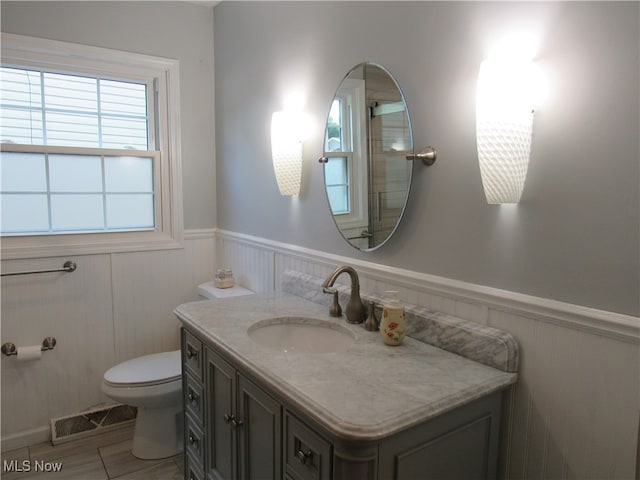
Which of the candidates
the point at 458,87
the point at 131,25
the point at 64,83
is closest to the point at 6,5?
the point at 64,83

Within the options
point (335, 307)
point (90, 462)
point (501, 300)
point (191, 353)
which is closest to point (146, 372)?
point (90, 462)

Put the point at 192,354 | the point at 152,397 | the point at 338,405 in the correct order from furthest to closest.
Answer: the point at 152,397 → the point at 192,354 → the point at 338,405

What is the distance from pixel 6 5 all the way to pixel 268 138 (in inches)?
56.4

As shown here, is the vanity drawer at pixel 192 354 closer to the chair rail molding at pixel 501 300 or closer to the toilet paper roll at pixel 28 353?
the chair rail molding at pixel 501 300

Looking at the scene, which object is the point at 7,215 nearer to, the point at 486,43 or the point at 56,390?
the point at 56,390

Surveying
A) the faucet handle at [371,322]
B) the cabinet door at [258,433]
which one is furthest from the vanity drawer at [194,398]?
the faucet handle at [371,322]

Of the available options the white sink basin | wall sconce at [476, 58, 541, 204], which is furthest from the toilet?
wall sconce at [476, 58, 541, 204]

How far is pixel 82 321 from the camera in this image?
2.64m

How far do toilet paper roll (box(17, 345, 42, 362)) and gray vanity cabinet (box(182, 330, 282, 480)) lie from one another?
101 cm

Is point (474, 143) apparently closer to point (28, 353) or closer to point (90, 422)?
point (28, 353)

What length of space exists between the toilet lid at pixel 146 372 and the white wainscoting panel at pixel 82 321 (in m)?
0.33

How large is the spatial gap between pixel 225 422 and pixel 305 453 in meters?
0.52

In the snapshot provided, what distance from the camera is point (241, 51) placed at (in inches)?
103

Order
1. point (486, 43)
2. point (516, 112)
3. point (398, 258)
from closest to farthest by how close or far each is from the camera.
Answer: point (516, 112)
point (486, 43)
point (398, 258)
